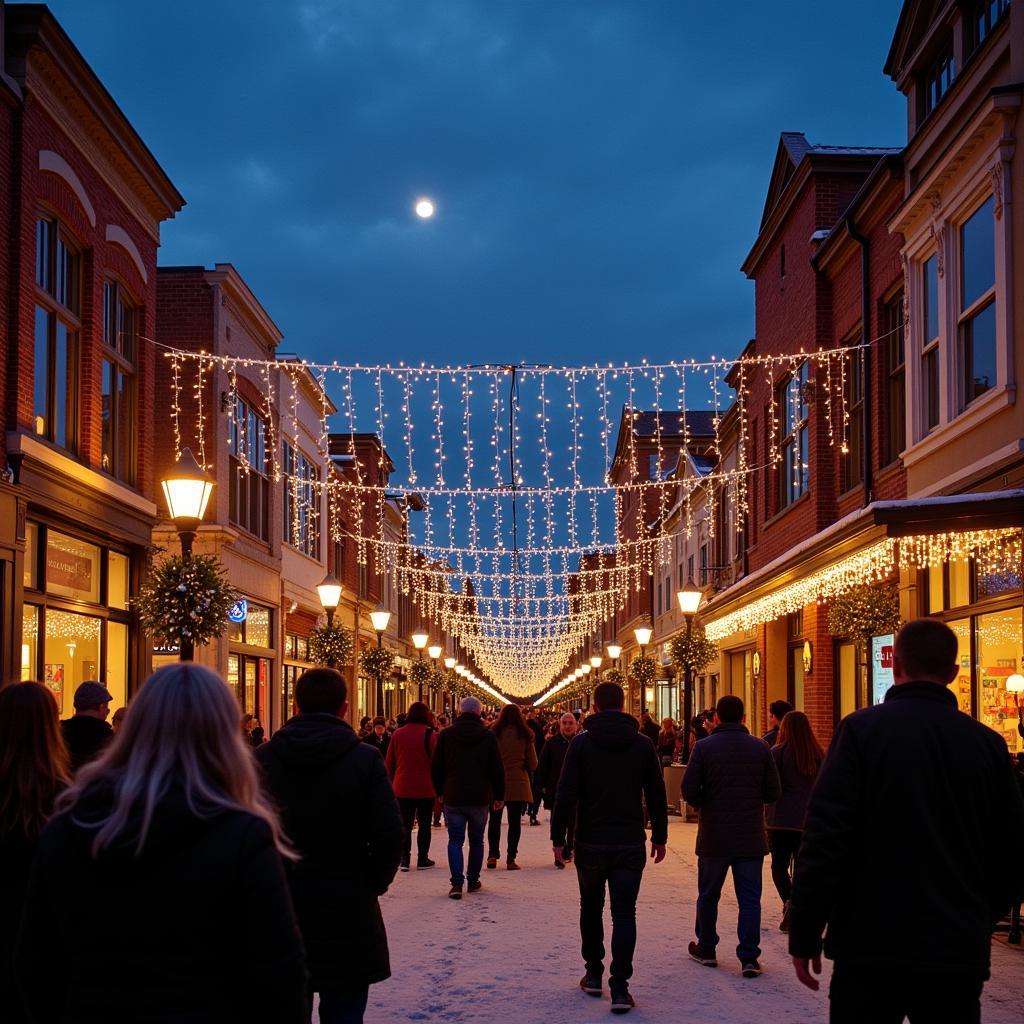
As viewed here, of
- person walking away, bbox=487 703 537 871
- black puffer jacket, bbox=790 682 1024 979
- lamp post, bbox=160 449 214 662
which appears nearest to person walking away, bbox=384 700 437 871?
person walking away, bbox=487 703 537 871

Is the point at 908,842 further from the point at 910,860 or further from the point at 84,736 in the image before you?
the point at 84,736

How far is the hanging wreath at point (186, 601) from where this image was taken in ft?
44.3

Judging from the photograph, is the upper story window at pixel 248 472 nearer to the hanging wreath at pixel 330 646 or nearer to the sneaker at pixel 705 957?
the hanging wreath at pixel 330 646

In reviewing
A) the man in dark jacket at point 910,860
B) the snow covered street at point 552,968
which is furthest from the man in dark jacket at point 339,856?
the snow covered street at point 552,968

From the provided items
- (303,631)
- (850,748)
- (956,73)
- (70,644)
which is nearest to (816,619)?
(956,73)

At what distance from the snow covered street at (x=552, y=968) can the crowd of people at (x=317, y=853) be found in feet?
1.40

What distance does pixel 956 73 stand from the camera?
1638 cm

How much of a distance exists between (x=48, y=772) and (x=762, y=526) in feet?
80.9

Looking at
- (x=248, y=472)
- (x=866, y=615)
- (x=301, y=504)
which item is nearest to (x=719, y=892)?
(x=866, y=615)

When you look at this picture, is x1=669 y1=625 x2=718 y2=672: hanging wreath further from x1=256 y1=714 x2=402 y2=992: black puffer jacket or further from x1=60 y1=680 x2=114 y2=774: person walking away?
x1=256 y1=714 x2=402 y2=992: black puffer jacket

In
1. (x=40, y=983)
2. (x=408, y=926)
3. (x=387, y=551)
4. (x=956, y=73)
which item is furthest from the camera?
(x=387, y=551)

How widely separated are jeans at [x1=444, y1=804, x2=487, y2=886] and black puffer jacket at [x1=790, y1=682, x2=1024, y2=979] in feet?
29.0

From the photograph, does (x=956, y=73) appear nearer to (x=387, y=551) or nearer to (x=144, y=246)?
(x=144, y=246)

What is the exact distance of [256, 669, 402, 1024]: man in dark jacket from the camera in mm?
6020
